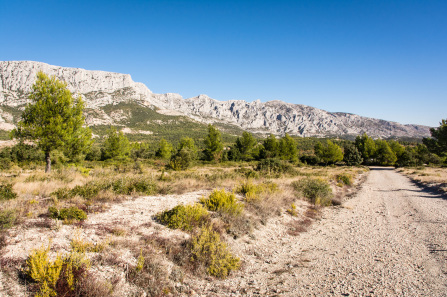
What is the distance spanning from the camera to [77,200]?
7258 millimetres

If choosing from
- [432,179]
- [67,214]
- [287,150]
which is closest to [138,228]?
[67,214]

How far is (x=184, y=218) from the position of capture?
645cm

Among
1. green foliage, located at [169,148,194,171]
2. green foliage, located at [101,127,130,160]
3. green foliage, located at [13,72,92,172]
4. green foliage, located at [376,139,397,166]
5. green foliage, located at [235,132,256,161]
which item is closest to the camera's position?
green foliage, located at [13,72,92,172]

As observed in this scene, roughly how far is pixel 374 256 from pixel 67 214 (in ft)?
29.3

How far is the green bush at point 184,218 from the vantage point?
6259 mm

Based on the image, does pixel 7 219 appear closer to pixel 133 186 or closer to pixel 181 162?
pixel 133 186

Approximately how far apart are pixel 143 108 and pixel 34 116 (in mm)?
156803

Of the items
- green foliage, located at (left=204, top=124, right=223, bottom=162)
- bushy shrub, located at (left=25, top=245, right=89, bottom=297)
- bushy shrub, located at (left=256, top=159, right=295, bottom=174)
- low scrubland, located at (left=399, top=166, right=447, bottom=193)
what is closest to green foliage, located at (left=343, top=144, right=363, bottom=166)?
low scrubland, located at (left=399, top=166, right=447, bottom=193)

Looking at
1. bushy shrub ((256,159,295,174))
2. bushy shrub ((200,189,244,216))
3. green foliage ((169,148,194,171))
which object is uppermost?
bushy shrub ((200,189,244,216))

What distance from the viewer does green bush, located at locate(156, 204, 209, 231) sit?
6.26 metres

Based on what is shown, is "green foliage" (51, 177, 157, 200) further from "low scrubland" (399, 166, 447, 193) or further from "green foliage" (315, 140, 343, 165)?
"green foliage" (315, 140, 343, 165)

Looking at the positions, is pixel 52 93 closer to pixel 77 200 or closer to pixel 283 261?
pixel 77 200

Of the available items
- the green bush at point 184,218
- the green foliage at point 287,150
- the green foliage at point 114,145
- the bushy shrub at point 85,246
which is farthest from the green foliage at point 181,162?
the green foliage at point 287,150

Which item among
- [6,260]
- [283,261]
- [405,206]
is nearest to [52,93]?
[6,260]
